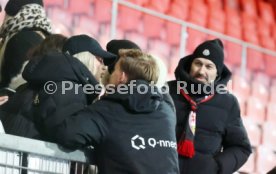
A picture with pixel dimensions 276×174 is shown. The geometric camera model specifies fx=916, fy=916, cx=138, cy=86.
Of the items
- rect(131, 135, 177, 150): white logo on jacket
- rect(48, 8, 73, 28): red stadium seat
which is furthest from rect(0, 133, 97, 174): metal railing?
rect(48, 8, 73, 28): red stadium seat

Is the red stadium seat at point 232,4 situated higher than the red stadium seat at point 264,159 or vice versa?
the red stadium seat at point 232,4

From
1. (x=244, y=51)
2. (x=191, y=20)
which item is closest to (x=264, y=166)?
(x=244, y=51)

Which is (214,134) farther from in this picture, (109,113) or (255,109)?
(255,109)

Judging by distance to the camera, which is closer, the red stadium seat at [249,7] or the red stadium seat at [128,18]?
the red stadium seat at [128,18]

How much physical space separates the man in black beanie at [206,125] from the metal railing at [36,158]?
3.27 ft

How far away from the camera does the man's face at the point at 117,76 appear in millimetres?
4051

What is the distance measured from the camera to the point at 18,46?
199 inches

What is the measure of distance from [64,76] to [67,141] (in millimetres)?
394

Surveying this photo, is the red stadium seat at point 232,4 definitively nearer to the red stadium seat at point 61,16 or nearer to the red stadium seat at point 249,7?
the red stadium seat at point 249,7

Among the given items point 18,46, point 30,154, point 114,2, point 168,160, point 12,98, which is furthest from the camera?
point 114,2

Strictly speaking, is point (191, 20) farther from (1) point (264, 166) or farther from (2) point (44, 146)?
(2) point (44, 146)

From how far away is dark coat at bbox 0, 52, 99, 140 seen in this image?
3.99m

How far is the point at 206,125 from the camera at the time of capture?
4879 millimetres

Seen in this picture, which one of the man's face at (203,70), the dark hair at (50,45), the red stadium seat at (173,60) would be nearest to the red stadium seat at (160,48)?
the red stadium seat at (173,60)
